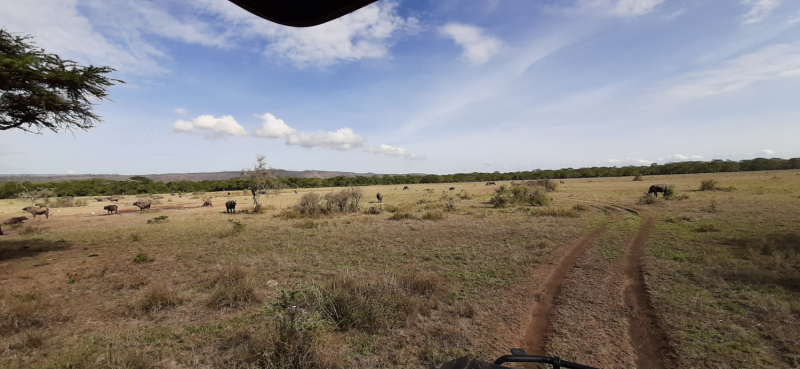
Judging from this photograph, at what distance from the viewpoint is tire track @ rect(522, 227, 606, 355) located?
14.9ft

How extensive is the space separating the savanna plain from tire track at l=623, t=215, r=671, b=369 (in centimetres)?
3

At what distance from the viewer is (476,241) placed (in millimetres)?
11750

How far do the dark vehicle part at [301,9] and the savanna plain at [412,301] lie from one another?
381cm

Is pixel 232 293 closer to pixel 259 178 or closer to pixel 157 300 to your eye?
pixel 157 300

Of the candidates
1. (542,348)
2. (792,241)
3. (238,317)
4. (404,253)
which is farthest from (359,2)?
(792,241)

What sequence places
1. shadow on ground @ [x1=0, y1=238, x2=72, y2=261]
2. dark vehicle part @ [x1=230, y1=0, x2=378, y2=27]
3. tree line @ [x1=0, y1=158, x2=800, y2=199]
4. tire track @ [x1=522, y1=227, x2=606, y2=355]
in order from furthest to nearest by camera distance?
tree line @ [x1=0, y1=158, x2=800, y2=199] < shadow on ground @ [x1=0, y1=238, x2=72, y2=261] < tire track @ [x1=522, y1=227, x2=606, y2=355] < dark vehicle part @ [x1=230, y1=0, x2=378, y2=27]

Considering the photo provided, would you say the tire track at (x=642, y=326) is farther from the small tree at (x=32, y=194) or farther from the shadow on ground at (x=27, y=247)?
the small tree at (x=32, y=194)

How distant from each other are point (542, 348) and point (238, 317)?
522 cm

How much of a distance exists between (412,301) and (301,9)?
5.19 meters

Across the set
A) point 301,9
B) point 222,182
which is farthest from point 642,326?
point 222,182

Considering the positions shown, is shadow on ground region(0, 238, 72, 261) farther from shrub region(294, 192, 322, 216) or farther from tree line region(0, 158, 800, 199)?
tree line region(0, 158, 800, 199)

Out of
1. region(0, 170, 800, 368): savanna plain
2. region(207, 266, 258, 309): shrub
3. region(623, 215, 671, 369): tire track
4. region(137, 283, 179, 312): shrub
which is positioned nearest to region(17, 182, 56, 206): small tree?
region(0, 170, 800, 368): savanna plain

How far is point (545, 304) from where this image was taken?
5996 mm

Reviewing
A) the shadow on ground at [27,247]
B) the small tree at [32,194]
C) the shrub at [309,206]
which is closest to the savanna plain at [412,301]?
the shadow on ground at [27,247]
